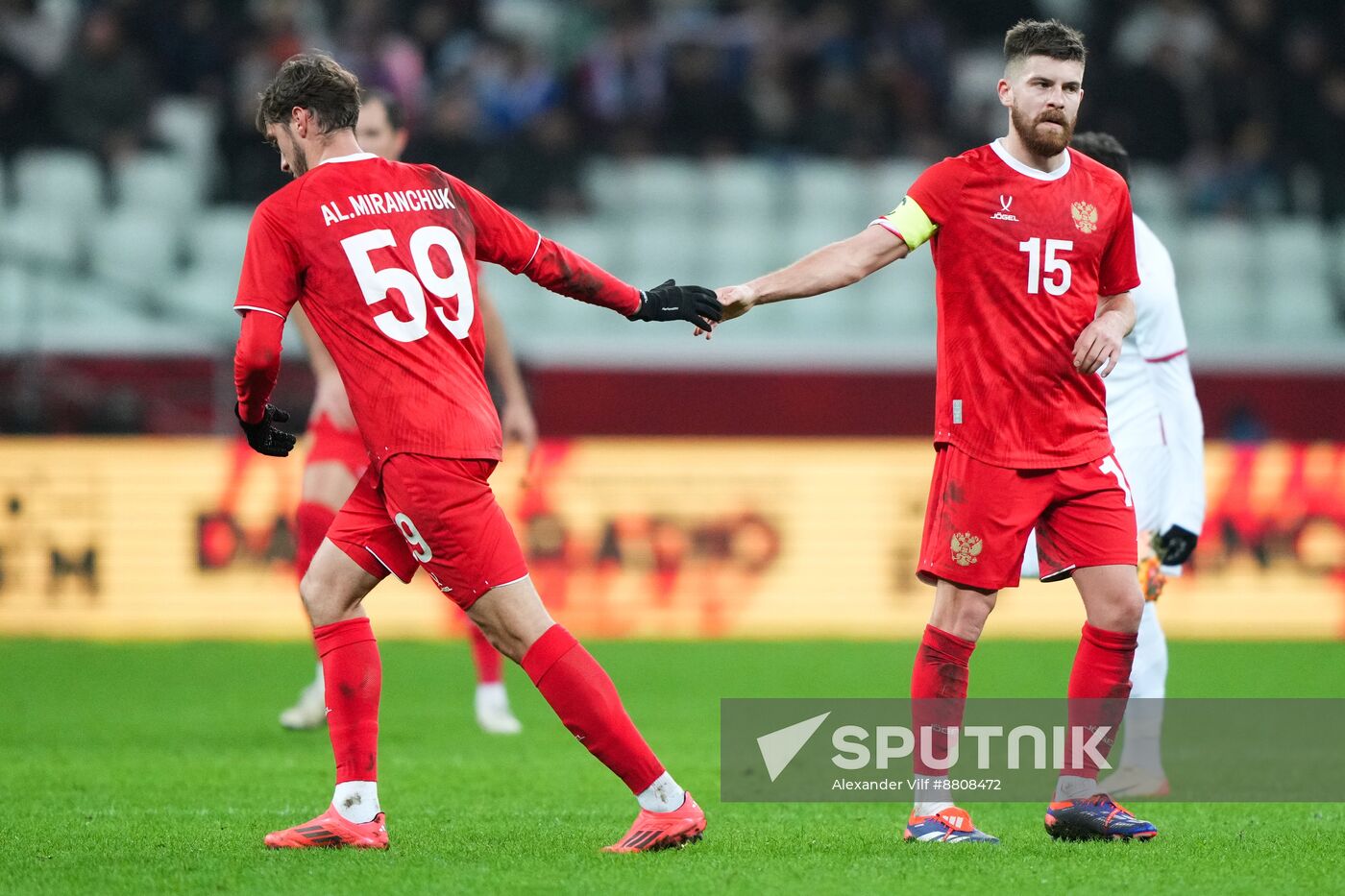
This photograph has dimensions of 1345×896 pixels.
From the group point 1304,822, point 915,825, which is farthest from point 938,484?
point 1304,822

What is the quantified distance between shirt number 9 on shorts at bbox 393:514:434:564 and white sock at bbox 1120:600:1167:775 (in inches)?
106

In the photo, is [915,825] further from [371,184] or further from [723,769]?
[371,184]

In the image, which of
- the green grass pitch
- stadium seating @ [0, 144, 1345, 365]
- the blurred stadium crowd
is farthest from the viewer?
the blurred stadium crowd

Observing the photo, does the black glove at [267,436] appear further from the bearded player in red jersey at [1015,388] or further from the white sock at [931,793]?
the white sock at [931,793]

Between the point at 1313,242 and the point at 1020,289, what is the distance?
12733 mm

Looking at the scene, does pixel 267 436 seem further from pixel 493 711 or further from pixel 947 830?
pixel 493 711

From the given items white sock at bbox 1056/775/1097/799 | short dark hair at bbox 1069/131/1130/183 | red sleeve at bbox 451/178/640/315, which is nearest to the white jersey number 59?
red sleeve at bbox 451/178/640/315

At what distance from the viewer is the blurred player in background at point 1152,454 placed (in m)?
6.35

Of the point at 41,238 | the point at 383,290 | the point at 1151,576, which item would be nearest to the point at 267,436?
the point at 383,290

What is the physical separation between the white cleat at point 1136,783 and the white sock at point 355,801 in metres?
2.62

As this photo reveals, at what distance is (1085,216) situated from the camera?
5277 mm

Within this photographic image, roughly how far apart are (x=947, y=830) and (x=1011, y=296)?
1.54m

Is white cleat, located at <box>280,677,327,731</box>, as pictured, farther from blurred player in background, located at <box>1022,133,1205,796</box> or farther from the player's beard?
the player's beard

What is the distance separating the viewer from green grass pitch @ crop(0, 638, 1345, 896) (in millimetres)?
4723
